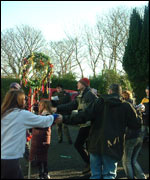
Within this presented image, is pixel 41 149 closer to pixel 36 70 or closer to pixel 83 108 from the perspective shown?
pixel 83 108

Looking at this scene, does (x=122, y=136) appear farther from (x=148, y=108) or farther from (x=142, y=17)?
(x=142, y=17)

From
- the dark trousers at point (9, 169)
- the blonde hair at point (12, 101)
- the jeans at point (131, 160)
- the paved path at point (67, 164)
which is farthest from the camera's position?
the paved path at point (67, 164)

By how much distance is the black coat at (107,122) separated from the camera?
383cm

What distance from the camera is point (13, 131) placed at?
3.37 metres

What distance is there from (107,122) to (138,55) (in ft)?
20.2

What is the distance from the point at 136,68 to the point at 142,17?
6.73 feet

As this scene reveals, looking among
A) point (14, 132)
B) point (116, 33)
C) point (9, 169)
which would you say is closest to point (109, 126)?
point (14, 132)

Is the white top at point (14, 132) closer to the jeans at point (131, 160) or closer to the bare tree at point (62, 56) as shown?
the jeans at point (131, 160)

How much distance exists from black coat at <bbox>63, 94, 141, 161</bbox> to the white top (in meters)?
0.80

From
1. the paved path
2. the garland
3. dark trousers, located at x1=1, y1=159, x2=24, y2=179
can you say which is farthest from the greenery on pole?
dark trousers, located at x1=1, y1=159, x2=24, y2=179

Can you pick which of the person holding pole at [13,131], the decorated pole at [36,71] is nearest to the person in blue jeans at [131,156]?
the person holding pole at [13,131]

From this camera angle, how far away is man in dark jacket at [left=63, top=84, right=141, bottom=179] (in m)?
3.84

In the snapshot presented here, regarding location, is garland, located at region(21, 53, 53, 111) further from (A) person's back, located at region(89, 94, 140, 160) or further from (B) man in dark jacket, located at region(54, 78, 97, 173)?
(A) person's back, located at region(89, 94, 140, 160)

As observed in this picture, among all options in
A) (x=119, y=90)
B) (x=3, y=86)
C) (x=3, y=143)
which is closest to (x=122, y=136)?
(x=119, y=90)
